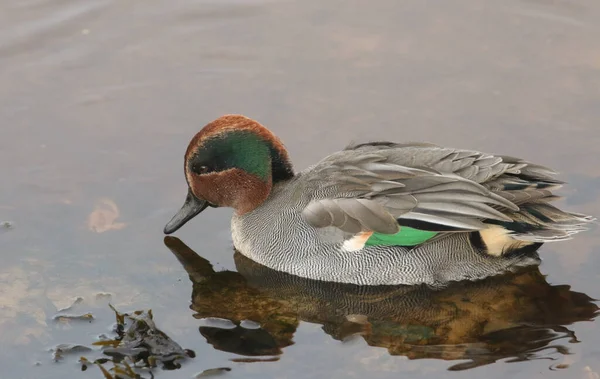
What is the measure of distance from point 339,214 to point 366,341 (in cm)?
94

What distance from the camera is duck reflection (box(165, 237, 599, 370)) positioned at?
625 cm

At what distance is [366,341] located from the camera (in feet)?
20.7

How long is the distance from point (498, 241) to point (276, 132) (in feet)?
8.06

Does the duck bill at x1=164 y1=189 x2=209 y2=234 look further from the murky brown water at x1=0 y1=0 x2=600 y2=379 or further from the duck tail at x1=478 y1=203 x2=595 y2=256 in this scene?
the duck tail at x1=478 y1=203 x2=595 y2=256

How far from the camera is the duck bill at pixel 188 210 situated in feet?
24.1

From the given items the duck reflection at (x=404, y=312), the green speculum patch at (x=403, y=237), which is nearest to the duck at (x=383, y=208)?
the green speculum patch at (x=403, y=237)

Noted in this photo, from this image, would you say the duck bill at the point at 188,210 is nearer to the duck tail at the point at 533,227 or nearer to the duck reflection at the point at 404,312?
the duck reflection at the point at 404,312

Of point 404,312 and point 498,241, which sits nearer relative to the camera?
point 404,312

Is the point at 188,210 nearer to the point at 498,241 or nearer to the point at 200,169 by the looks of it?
the point at 200,169

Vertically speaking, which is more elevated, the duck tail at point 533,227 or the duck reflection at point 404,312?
the duck tail at point 533,227

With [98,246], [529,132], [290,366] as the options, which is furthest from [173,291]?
[529,132]

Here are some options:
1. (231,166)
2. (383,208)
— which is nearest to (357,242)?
(383,208)

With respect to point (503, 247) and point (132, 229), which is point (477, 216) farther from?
point (132, 229)

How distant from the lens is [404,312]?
661 cm
